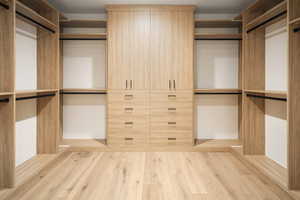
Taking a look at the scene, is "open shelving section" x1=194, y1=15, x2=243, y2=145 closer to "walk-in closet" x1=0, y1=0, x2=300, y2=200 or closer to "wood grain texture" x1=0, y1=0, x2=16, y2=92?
"walk-in closet" x1=0, y1=0, x2=300, y2=200

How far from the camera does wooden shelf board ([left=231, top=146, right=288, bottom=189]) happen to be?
2879mm

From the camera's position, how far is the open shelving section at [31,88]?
8.64 ft

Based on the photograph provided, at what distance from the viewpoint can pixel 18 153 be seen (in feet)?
11.0

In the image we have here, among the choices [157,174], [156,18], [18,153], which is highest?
[156,18]

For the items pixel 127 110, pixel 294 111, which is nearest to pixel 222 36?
pixel 127 110

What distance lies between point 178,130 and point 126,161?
105 centimetres

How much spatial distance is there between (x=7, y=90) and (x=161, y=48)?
244 cm

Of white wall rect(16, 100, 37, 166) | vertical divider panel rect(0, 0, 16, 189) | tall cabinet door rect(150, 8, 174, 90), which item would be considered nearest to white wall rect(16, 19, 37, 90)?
white wall rect(16, 100, 37, 166)

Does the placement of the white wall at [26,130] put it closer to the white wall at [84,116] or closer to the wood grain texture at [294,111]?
the white wall at [84,116]

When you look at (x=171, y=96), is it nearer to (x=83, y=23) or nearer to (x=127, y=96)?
(x=127, y=96)

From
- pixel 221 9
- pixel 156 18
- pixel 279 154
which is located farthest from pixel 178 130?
pixel 221 9

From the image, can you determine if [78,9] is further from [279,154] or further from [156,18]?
[279,154]

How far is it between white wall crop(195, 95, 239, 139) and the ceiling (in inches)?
60.7

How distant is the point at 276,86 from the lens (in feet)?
11.7
